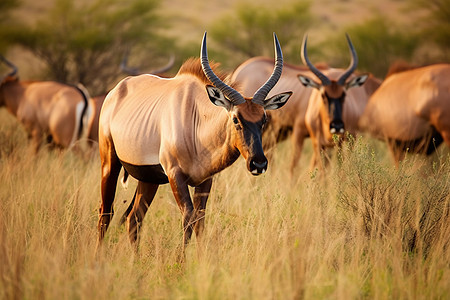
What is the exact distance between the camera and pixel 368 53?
24.3 metres

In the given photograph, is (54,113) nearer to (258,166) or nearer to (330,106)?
(330,106)

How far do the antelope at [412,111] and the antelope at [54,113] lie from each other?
5114 millimetres

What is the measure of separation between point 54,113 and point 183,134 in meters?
6.26

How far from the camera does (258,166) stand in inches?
175

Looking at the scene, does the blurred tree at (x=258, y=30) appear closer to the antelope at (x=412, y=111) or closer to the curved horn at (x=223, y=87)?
the antelope at (x=412, y=111)

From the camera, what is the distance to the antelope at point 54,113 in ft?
34.0

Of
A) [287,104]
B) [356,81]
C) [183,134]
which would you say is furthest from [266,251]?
[287,104]

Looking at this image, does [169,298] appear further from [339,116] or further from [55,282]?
[339,116]

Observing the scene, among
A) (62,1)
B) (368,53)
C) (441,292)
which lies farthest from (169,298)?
(368,53)

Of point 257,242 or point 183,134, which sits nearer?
point 257,242

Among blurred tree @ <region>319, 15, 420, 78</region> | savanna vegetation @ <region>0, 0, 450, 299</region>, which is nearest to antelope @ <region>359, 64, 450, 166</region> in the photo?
savanna vegetation @ <region>0, 0, 450, 299</region>

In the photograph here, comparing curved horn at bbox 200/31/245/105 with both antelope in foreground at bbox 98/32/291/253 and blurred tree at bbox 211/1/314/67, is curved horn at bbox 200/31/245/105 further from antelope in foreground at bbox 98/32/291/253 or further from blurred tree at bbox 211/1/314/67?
blurred tree at bbox 211/1/314/67

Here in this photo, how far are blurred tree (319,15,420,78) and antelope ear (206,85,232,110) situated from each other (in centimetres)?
1990

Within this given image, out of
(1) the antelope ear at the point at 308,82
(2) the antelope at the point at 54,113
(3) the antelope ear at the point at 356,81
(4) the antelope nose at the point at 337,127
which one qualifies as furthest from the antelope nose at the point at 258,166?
(2) the antelope at the point at 54,113
